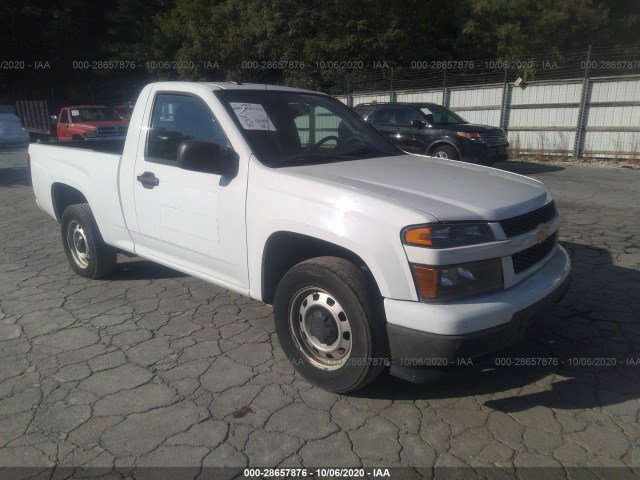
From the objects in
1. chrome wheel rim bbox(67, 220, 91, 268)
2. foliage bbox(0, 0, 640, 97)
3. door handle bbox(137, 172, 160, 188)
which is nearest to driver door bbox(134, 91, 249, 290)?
door handle bbox(137, 172, 160, 188)

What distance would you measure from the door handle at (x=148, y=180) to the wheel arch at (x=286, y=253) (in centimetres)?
122

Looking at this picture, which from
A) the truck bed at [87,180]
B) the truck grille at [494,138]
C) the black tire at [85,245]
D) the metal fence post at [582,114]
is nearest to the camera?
the truck bed at [87,180]

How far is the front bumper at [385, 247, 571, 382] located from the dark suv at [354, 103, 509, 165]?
370 inches

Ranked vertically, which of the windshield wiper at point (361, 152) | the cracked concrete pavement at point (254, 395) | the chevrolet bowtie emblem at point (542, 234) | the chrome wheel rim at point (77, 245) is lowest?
the cracked concrete pavement at point (254, 395)

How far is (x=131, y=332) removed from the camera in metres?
4.09

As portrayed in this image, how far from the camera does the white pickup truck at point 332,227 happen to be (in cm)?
267

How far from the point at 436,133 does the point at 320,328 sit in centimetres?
975

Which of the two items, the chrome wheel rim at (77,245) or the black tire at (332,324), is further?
the chrome wheel rim at (77,245)

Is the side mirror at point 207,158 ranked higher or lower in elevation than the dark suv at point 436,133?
higher

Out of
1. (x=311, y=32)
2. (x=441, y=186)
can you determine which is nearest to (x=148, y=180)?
(x=441, y=186)

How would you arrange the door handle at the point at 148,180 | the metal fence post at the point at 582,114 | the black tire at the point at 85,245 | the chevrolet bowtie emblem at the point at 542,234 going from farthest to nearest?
the metal fence post at the point at 582,114, the black tire at the point at 85,245, the door handle at the point at 148,180, the chevrolet bowtie emblem at the point at 542,234

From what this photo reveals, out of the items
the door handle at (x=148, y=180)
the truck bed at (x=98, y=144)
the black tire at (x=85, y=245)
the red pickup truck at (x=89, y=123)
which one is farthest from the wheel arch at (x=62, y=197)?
the red pickup truck at (x=89, y=123)

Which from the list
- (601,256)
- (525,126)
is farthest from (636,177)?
(601,256)

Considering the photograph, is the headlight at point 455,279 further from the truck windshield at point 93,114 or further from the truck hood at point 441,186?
the truck windshield at point 93,114
